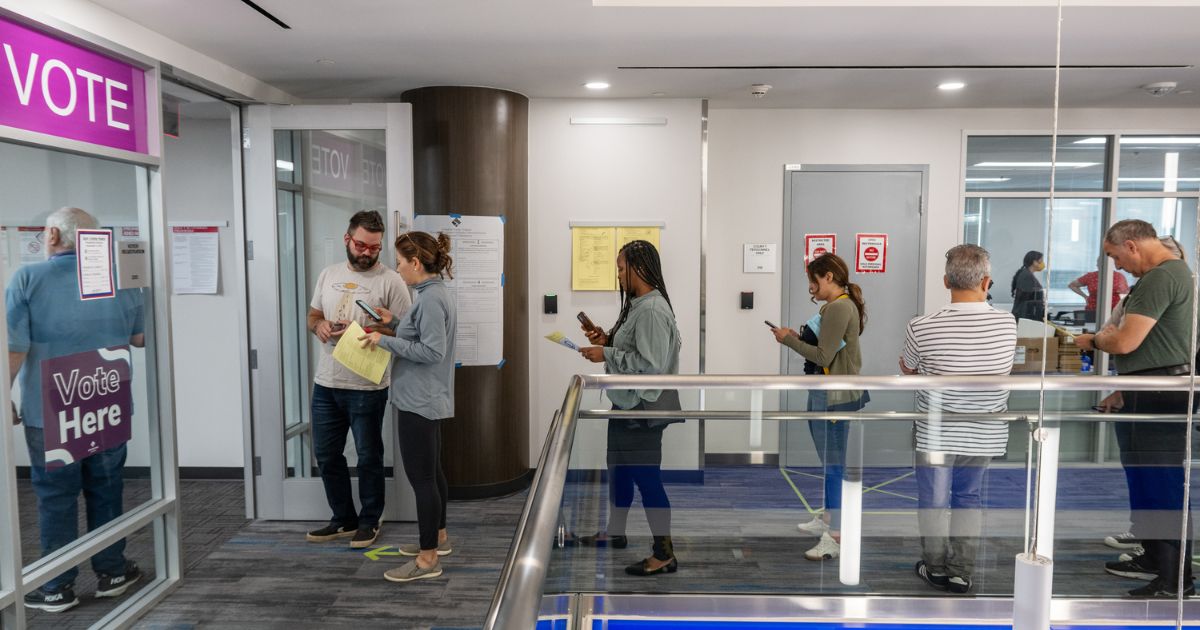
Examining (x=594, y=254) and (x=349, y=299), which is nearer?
(x=349, y=299)

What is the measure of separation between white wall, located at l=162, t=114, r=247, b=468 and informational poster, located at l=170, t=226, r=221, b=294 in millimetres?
45

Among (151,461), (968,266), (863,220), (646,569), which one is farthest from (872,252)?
(151,461)

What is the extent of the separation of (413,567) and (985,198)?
438cm

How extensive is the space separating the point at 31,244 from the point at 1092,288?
615 cm

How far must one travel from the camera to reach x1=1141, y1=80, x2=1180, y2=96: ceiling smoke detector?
13.8 ft

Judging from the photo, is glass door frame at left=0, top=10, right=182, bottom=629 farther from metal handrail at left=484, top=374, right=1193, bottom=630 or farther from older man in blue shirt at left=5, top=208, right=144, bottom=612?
metal handrail at left=484, top=374, right=1193, bottom=630

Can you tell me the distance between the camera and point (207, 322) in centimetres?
473

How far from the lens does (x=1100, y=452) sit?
9.84 ft

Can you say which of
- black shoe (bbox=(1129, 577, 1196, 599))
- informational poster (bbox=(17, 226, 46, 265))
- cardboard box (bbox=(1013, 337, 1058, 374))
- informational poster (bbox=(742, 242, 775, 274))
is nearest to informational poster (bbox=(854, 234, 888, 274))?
informational poster (bbox=(742, 242, 775, 274))

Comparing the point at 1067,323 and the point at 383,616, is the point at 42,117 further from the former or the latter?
the point at 1067,323

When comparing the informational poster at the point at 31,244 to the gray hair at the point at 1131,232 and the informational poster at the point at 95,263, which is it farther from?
the gray hair at the point at 1131,232

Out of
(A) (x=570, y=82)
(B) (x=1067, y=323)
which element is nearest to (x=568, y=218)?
(A) (x=570, y=82)

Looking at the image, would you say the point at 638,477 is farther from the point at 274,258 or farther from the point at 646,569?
the point at 274,258

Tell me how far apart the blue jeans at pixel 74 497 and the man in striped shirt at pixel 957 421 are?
3263mm
